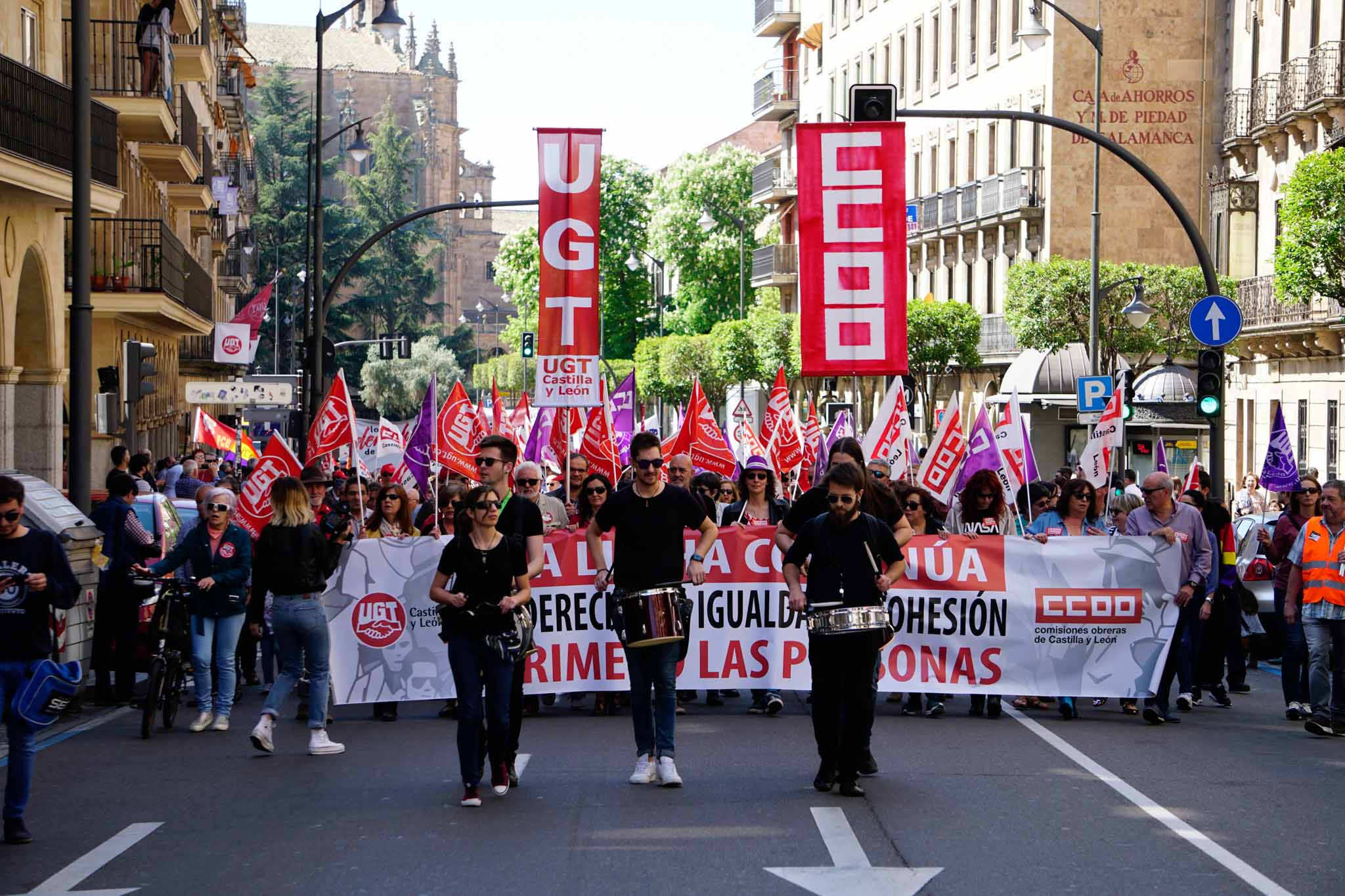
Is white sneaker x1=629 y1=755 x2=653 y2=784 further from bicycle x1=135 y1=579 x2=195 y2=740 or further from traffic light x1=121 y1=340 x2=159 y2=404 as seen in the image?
traffic light x1=121 y1=340 x2=159 y2=404

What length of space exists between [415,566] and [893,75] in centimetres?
5575

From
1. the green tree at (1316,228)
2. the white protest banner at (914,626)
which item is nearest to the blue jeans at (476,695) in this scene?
the white protest banner at (914,626)

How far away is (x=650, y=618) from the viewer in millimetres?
11008

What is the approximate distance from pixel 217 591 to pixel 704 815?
16.1ft

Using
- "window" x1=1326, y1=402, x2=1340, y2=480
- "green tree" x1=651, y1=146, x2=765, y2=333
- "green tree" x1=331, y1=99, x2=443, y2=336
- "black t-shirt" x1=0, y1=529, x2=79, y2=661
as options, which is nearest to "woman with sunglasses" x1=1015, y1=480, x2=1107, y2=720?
"black t-shirt" x1=0, y1=529, x2=79, y2=661

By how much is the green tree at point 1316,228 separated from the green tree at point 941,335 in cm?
2422

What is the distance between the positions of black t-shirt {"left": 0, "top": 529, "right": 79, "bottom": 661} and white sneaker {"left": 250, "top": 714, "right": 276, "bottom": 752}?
104 inches

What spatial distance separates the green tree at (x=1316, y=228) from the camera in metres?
31.3

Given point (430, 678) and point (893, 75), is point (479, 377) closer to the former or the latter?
point (893, 75)

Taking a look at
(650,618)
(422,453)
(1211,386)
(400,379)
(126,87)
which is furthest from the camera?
(400,379)

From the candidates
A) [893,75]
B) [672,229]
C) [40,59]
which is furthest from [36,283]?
[672,229]

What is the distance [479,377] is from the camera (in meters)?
130

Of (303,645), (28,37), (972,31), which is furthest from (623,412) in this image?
(972,31)

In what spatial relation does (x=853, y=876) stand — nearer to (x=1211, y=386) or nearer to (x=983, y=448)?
(x=983, y=448)
